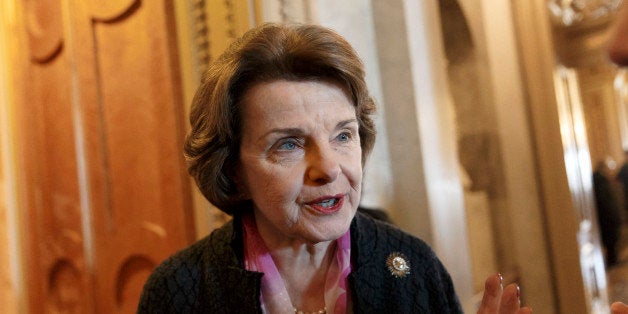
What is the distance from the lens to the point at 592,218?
5.30 ft

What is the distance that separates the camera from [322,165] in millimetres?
814

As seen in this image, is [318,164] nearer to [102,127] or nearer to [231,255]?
[231,255]

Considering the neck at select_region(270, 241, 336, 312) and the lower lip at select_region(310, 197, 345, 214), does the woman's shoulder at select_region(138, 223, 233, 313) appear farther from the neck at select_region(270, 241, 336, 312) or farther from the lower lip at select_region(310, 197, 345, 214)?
the lower lip at select_region(310, 197, 345, 214)

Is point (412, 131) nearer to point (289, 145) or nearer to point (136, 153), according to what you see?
point (289, 145)

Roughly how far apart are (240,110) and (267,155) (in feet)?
0.28

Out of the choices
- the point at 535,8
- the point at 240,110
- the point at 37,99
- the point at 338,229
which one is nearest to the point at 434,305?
the point at 338,229

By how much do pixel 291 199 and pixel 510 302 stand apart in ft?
1.12

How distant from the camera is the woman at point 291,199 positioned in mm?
835

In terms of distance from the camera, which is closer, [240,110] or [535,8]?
[240,110]

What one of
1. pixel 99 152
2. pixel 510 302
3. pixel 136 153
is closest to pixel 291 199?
pixel 510 302

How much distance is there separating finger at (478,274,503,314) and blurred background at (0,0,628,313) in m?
0.64

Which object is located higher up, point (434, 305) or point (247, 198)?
point (247, 198)

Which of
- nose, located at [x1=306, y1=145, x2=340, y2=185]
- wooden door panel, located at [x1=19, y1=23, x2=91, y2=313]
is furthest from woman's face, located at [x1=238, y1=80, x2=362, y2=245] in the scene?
wooden door panel, located at [x1=19, y1=23, x2=91, y2=313]

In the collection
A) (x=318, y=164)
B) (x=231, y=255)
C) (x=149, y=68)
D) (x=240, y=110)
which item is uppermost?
(x=149, y=68)
